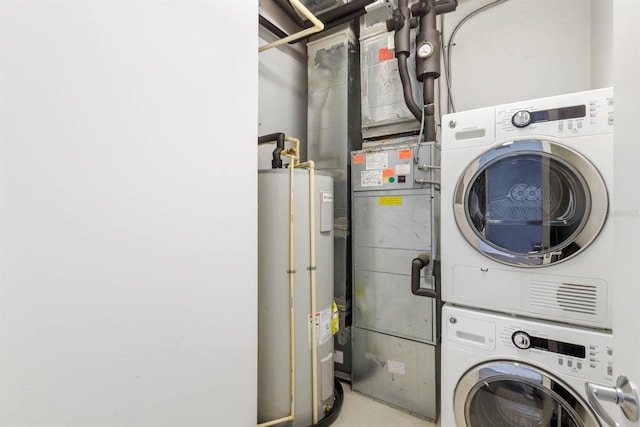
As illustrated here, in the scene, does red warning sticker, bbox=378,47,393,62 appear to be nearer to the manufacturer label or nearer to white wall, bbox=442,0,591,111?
white wall, bbox=442,0,591,111

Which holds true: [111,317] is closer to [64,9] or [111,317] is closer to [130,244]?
[130,244]

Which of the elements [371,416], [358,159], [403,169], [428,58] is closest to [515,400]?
[371,416]

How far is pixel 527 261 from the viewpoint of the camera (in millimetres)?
1160

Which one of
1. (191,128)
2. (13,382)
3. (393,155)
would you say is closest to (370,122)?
(393,155)

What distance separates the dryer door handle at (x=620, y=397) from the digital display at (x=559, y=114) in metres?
0.97

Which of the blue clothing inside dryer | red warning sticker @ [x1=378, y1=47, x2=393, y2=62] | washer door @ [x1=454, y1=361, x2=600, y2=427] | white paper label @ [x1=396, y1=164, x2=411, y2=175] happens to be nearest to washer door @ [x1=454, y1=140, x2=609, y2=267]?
the blue clothing inside dryer

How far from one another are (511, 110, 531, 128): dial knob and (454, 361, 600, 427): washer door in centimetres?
100

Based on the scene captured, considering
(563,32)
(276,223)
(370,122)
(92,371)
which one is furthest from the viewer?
(370,122)

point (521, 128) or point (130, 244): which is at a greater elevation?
point (521, 128)

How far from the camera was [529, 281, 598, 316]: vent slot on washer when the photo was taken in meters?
1.07

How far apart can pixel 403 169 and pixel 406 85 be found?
1.89 feet

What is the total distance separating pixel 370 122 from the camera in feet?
6.97

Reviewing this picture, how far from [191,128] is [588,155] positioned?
4.93 feet

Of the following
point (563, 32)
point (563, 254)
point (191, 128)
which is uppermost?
point (563, 32)
